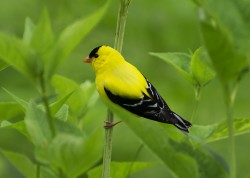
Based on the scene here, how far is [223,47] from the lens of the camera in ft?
3.30

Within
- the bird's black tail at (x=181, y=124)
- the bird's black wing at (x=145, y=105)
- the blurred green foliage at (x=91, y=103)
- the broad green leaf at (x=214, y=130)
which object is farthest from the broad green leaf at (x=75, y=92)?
the broad green leaf at (x=214, y=130)

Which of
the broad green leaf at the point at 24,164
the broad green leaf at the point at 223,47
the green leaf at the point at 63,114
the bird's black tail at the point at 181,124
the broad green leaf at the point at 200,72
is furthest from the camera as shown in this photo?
the bird's black tail at the point at 181,124

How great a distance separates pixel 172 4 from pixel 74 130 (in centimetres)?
421

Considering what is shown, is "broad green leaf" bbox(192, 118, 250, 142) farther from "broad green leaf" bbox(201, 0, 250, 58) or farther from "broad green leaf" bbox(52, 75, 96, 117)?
"broad green leaf" bbox(52, 75, 96, 117)

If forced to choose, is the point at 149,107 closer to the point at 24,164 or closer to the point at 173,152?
the point at 24,164

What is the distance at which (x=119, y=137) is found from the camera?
4309 millimetres

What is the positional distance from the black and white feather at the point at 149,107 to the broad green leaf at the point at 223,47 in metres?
1.25

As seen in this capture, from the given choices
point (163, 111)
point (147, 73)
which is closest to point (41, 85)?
point (163, 111)

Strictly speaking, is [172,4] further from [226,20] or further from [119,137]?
[226,20]

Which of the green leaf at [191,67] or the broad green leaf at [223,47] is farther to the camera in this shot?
the green leaf at [191,67]

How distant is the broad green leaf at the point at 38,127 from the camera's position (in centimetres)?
108

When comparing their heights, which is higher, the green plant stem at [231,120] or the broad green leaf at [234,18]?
the broad green leaf at [234,18]


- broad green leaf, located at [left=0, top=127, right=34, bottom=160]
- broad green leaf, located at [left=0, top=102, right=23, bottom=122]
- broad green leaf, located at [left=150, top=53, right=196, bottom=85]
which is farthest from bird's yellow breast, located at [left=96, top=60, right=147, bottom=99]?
broad green leaf, located at [left=0, top=127, right=34, bottom=160]

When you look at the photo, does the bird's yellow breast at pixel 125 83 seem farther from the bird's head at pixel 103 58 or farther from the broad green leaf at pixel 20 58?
the broad green leaf at pixel 20 58
